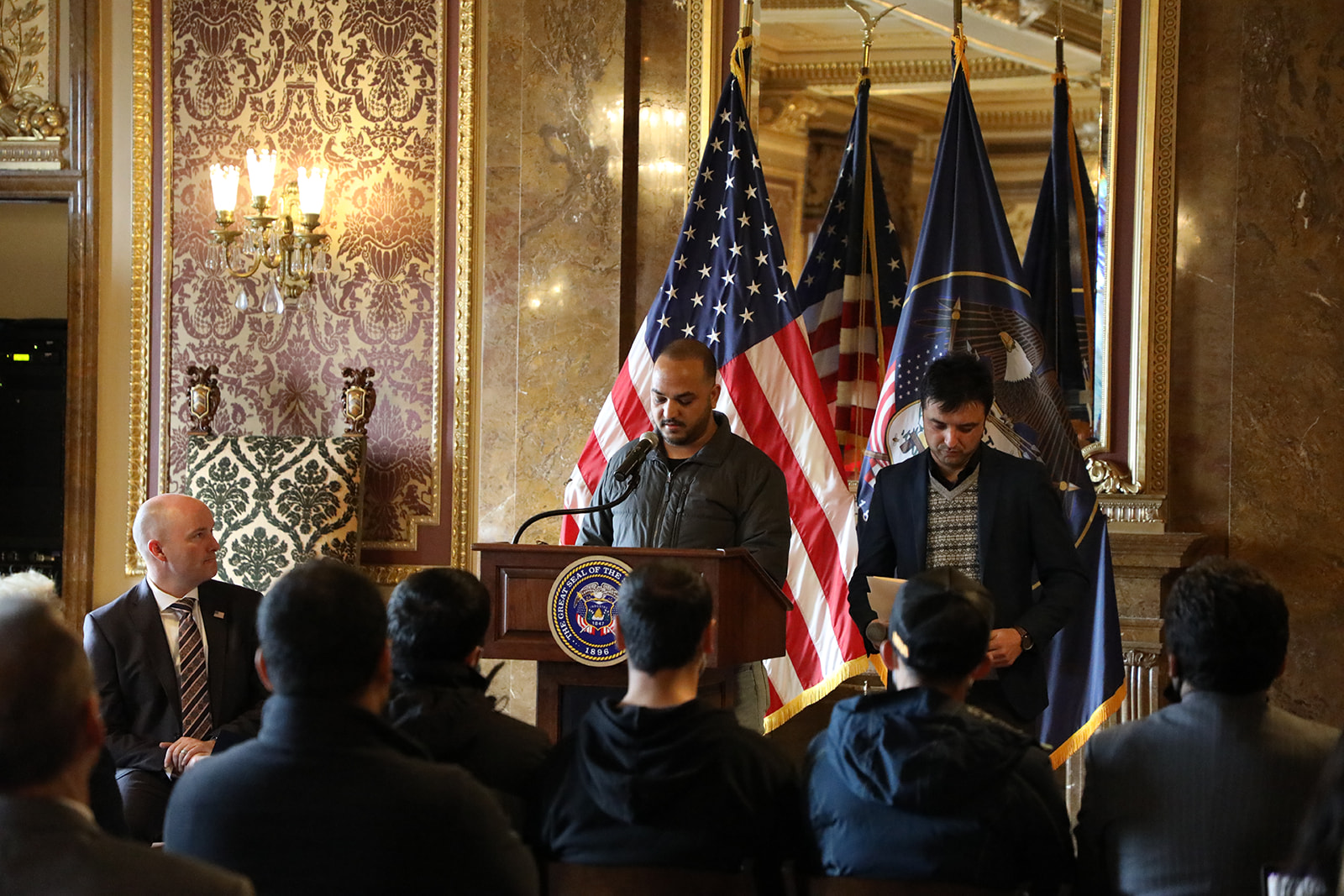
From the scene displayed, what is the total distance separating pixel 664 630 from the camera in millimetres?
1995

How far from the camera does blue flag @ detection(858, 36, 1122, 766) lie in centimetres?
393

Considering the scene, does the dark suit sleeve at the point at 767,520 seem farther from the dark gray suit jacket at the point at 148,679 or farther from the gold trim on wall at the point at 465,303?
the gold trim on wall at the point at 465,303

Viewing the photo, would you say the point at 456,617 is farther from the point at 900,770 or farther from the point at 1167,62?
the point at 1167,62

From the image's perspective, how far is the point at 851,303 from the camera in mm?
4863

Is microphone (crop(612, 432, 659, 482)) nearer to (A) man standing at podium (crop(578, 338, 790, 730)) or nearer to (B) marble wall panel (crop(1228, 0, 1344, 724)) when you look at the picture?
(A) man standing at podium (crop(578, 338, 790, 730))

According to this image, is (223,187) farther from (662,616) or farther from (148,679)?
(662,616)

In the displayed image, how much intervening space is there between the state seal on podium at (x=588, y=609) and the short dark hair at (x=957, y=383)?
0.84 m

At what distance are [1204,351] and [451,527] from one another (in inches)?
112

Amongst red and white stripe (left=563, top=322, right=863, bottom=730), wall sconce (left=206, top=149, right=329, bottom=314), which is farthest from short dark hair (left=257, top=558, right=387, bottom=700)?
wall sconce (left=206, top=149, right=329, bottom=314)

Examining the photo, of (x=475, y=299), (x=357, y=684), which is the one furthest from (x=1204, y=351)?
(x=357, y=684)

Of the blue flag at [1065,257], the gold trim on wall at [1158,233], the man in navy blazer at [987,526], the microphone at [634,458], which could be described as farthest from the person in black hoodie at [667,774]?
→ the gold trim on wall at [1158,233]

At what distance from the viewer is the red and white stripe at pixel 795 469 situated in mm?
3920

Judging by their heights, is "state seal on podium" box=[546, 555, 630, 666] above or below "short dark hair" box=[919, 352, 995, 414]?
below

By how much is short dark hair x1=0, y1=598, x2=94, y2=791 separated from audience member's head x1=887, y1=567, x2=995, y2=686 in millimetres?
1117
